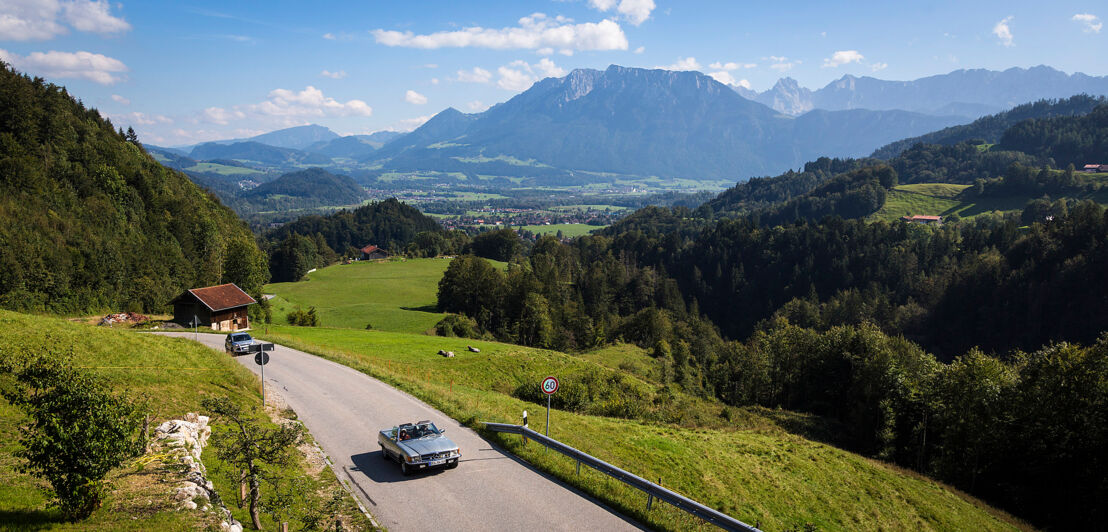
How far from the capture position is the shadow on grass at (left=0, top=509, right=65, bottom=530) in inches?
410

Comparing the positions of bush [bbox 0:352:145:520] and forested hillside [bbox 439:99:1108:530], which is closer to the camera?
bush [bbox 0:352:145:520]

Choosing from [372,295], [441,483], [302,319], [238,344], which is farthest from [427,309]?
[441,483]

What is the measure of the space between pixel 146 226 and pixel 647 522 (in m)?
99.9

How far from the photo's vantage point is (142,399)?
20062 mm

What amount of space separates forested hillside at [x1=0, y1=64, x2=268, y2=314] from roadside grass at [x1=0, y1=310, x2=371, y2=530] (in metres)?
41.9

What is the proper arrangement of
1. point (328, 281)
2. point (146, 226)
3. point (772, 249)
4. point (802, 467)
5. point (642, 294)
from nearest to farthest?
point (802, 467), point (146, 226), point (328, 281), point (642, 294), point (772, 249)

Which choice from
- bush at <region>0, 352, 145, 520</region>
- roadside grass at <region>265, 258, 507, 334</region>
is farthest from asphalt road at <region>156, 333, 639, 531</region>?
roadside grass at <region>265, 258, 507, 334</region>

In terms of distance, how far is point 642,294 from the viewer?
136500mm

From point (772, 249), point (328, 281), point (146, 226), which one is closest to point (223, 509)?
point (146, 226)

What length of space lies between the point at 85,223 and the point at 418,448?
7998 centimetres

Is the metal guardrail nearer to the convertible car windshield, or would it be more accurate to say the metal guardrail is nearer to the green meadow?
the green meadow

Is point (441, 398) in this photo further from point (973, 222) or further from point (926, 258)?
point (973, 222)

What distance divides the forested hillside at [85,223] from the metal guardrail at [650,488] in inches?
2572

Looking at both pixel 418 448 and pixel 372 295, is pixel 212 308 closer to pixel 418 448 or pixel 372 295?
pixel 418 448
